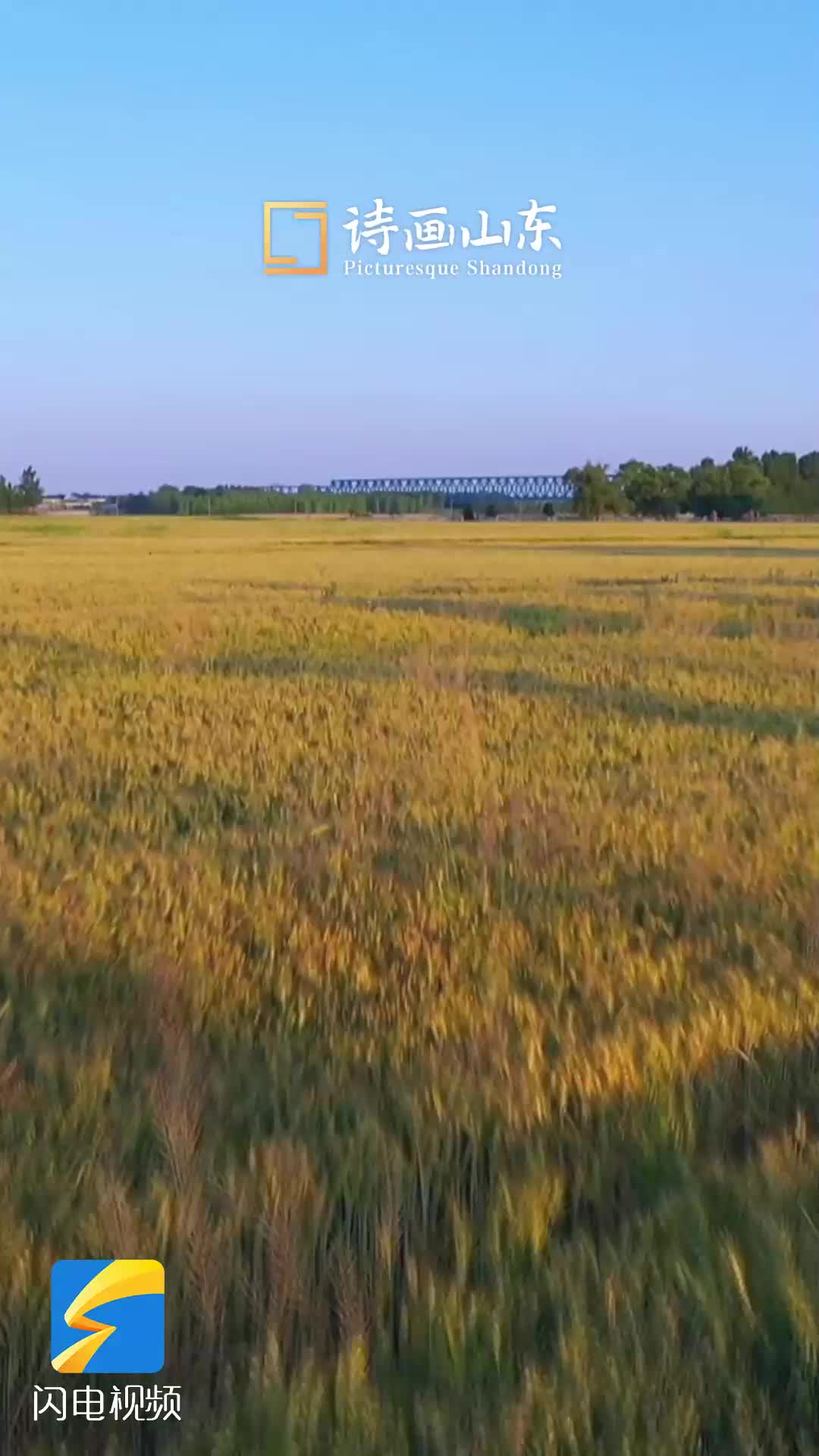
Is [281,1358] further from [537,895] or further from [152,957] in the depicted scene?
[537,895]

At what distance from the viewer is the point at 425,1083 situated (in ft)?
6.79

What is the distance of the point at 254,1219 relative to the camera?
1671mm

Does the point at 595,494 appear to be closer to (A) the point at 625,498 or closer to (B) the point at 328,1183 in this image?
(A) the point at 625,498

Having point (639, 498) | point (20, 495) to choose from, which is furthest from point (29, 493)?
point (639, 498)

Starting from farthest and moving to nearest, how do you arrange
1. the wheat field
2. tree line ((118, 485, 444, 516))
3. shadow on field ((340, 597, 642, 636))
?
tree line ((118, 485, 444, 516)) < shadow on field ((340, 597, 642, 636)) < the wheat field

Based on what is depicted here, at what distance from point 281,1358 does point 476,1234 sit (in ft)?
1.08

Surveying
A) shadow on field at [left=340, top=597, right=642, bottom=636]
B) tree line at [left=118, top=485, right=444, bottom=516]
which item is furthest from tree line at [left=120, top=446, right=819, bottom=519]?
shadow on field at [left=340, top=597, right=642, bottom=636]

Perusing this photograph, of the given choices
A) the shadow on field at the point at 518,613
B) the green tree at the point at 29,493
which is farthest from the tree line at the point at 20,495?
the shadow on field at the point at 518,613

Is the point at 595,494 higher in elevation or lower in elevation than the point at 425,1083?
higher

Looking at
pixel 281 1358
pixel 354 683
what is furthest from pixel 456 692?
pixel 281 1358

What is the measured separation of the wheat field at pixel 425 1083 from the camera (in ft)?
4.58

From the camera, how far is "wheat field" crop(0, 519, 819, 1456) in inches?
55.0

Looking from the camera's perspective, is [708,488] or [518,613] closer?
[518,613]

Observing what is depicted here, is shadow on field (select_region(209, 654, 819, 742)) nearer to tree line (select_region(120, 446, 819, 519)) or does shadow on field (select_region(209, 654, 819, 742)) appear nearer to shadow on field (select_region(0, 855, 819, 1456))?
shadow on field (select_region(0, 855, 819, 1456))
